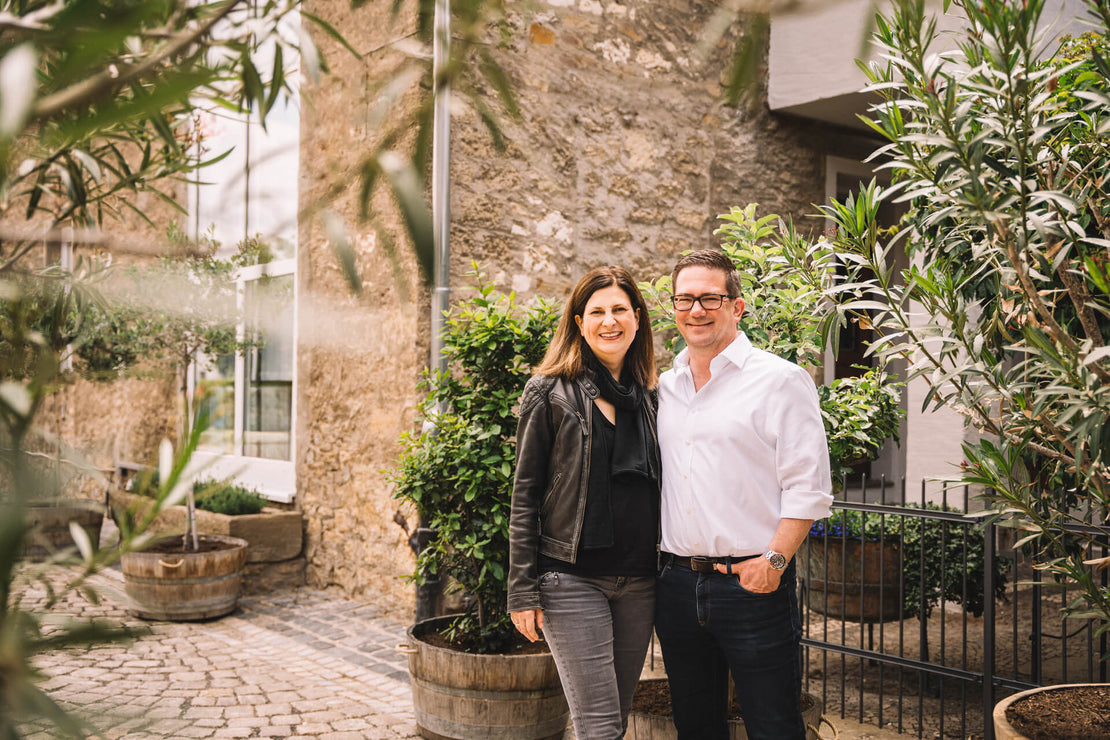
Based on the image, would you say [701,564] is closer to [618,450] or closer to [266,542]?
[618,450]

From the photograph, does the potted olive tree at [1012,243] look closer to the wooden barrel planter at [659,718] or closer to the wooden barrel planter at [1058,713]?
the wooden barrel planter at [1058,713]

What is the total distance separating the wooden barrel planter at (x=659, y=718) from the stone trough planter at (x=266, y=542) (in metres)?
3.93

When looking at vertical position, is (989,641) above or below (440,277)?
below

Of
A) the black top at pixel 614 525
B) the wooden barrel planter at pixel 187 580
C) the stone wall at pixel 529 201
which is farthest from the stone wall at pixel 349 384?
the black top at pixel 614 525

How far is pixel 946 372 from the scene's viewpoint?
2326 millimetres

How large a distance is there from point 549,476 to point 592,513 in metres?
0.21

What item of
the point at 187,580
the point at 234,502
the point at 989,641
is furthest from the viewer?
the point at 234,502

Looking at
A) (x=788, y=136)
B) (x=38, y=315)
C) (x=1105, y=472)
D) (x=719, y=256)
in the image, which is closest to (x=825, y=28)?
(x=788, y=136)

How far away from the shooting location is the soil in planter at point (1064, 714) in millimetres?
2270

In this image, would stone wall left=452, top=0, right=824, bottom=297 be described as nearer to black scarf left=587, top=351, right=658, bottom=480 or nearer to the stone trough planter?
the stone trough planter

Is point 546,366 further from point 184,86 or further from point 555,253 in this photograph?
point 555,253

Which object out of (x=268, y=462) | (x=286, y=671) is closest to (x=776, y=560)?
(x=286, y=671)

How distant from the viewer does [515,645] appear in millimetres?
3869

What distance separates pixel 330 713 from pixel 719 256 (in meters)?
2.84
